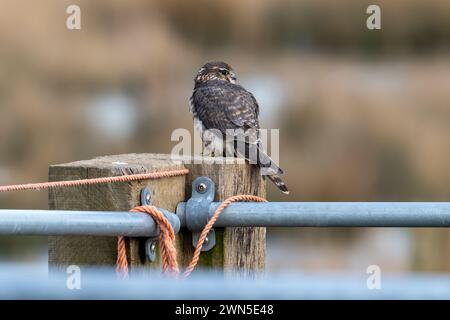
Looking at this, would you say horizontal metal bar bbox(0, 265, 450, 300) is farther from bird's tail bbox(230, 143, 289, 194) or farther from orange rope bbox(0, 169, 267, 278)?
bird's tail bbox(230, 143, 289, 194)

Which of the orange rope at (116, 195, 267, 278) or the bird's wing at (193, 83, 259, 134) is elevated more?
the bird's wing at (193, 83, 259, 134)

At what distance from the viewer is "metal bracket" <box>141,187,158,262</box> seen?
5.51ft

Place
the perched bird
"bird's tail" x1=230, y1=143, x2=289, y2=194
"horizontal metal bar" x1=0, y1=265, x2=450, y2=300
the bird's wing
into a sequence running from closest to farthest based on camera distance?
"horizontal metal bar" x1=0, y1=265, x2=450, y2=300 → "bird's tail" x1=230, y1=143, x2=289, y2=194 → the perched bird → the bird's wing

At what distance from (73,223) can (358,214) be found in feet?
1.53

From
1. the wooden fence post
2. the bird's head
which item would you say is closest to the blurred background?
the bird's head

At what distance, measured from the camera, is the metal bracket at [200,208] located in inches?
69.3

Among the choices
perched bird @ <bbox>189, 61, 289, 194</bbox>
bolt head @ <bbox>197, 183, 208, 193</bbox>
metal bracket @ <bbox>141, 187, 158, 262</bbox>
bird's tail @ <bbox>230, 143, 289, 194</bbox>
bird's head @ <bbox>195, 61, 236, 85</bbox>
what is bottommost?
metal bracket @ <bbox>141, 187, 158, 262</bbox>

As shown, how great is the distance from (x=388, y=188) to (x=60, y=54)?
6.89 feet

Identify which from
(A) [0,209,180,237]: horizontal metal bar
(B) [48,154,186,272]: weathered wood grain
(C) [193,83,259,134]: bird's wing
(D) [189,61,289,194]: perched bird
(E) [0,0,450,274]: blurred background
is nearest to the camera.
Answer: (A) [0,209,180,237]: horizontal metal bar

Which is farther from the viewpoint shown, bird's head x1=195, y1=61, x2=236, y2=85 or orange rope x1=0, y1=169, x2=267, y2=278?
bird's head x1=195, y1=61, x2=236, y2=85

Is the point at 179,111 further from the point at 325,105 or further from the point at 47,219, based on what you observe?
the point at 47,219

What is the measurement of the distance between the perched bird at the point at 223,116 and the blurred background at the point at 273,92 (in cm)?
60

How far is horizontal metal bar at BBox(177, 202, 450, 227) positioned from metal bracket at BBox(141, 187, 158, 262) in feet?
0.65

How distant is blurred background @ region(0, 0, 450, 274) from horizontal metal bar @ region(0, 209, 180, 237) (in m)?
3.05
